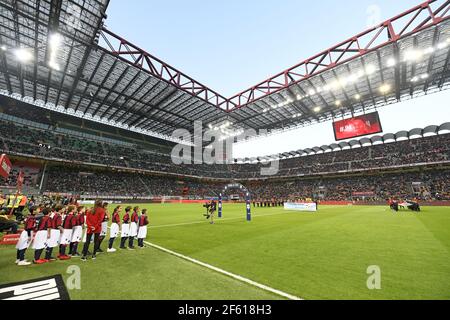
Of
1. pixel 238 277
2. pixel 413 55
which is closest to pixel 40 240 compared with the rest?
pixel 238 277

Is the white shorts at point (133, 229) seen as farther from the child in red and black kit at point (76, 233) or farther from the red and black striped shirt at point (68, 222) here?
the red and black striped shirt at point (68, 222)

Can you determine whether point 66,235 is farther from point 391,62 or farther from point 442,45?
point 442,45

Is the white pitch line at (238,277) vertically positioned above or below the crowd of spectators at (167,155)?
below

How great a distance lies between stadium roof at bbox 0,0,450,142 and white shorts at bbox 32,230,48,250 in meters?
16.3

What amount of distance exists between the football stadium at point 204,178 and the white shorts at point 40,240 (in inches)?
1.7

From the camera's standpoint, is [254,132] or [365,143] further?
[365,143]

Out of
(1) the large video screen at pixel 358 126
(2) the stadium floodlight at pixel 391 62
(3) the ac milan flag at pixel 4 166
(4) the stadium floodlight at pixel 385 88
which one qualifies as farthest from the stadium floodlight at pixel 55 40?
(4) the stadium floodlight at pixel 385 88

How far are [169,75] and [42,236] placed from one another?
1875 centimetres

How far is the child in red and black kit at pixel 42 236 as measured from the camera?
5.89 metres

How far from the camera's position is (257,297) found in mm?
3656

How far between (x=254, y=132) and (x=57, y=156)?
3642 cm
